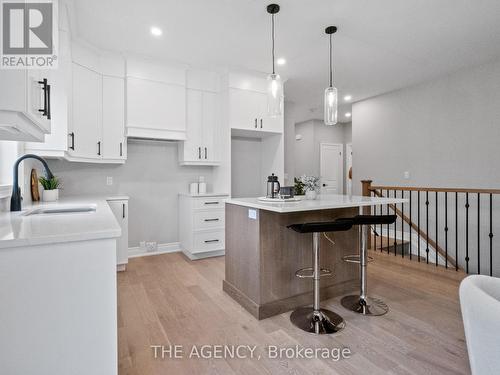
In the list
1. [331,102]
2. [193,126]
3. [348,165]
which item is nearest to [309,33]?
[331,102]

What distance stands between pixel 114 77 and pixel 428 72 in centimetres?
446

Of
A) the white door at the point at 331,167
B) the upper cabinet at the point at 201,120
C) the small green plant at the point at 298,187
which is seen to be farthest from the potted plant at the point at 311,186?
the white door at the point at 331,167

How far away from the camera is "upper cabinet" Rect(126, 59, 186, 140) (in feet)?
11.9

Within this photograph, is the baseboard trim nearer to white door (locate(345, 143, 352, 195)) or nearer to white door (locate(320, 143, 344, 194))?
white door (locate(320, 143, 344, 194))

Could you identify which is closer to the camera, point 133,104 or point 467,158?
point 133,104

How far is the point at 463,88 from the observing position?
414 cm

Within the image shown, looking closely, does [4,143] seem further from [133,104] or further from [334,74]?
[334,74]

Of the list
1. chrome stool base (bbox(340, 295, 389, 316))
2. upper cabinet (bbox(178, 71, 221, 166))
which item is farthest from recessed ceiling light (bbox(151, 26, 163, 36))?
chrome stool base (bbox(340, 295, 389, 316))

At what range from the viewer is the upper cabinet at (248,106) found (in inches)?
158

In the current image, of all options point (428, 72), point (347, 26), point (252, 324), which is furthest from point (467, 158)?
point (252, 324)

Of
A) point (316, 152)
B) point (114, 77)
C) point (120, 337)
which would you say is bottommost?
point (120, 337)

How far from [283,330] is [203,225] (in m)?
2.09

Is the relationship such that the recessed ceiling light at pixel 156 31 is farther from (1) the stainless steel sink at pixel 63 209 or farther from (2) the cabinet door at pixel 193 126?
(1) the stainless steel sink at pixel 63 209

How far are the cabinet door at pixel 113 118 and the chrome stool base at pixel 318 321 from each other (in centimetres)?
285
